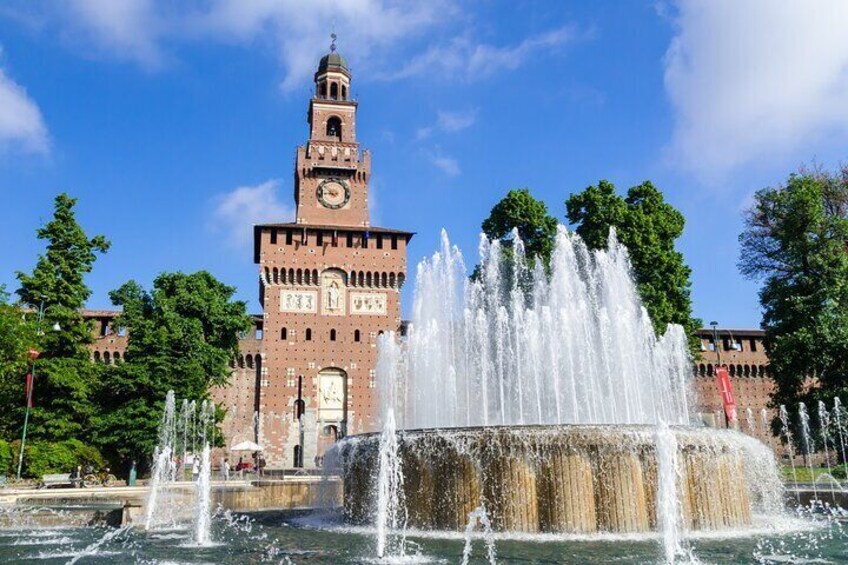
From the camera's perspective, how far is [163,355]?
26.1m

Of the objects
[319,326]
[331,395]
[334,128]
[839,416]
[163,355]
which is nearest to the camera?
[839,416]

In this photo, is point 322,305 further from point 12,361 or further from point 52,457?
point 12,361

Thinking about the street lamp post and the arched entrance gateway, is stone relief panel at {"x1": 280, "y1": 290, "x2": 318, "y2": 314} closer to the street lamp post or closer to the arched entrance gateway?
the arched entrance gateway

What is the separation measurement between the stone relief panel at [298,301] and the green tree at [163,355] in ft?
14.5

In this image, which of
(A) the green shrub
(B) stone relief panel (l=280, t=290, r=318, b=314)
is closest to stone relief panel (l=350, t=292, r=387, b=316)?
(B) stone relief panel (l=280, t=290, r=318, b=314)

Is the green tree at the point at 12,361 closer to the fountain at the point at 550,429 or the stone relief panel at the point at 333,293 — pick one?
the fountain at the point at 550,429

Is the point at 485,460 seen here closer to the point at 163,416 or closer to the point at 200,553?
the point at 200,553

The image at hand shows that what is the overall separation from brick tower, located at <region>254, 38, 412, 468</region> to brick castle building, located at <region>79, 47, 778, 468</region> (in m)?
0.05

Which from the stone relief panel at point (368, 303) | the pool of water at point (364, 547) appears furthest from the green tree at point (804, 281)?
the stone relief panel at point (368, 303)

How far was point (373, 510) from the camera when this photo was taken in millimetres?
11242

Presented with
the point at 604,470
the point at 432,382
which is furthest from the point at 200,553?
the point at 432,382

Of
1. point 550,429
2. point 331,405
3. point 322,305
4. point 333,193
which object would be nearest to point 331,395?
point 331,405

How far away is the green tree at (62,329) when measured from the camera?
23375 millimetres

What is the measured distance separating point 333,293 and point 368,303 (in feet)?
6.38
